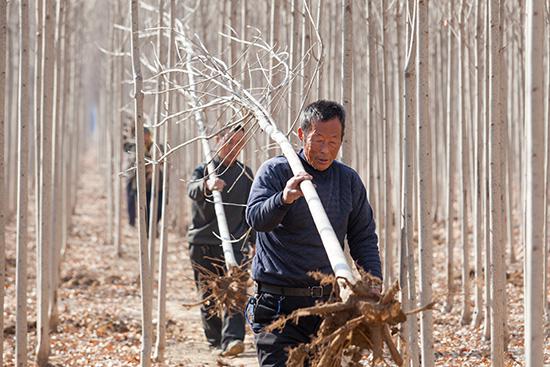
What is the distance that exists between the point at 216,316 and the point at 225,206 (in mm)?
1036

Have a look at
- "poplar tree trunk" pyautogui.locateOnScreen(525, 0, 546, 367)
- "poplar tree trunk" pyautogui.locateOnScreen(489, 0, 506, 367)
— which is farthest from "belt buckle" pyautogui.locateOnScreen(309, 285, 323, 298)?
"poplar tree trunk" pyautogui.locateOnScreen(489, 0, 506, 367)

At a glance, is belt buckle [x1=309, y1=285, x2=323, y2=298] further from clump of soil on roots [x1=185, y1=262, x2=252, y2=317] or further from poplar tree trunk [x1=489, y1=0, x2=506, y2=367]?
poplar tree trunk [x1=489, y1=0, x2=506, y2=367]

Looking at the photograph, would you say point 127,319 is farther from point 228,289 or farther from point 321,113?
point 321,113

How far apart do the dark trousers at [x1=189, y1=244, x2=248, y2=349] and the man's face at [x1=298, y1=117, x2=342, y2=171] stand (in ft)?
8.92

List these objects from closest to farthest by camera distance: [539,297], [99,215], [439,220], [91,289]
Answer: [539,297] < [91,289] < [439,220] < [99,215]

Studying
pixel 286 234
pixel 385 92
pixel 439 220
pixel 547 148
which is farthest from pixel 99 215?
pixel 286 234

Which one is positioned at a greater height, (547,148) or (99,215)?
(547,148)

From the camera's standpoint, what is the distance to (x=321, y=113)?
12.3 feet

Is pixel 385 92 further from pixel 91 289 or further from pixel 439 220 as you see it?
pixel 439 220

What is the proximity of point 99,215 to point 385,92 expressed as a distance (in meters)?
12.6

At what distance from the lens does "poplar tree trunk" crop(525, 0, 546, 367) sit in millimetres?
2990

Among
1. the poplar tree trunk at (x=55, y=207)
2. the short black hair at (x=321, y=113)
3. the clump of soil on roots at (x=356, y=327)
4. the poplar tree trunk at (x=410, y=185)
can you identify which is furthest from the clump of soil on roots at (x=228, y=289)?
the poplar tree trunk at (x=55, y=207)

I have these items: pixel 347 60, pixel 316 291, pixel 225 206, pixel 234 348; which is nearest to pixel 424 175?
pixel 316 291

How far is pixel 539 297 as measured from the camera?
2.99 m
